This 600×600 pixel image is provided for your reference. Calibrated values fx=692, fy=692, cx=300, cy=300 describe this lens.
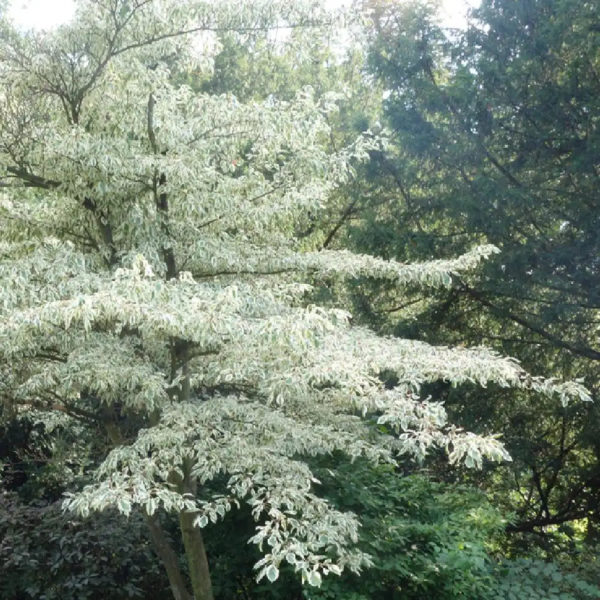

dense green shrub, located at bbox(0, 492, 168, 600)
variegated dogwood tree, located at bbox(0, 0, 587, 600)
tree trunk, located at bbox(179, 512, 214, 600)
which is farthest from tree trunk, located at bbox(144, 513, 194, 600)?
dense green shrub, located at bbox(0, 492, 168, 600)

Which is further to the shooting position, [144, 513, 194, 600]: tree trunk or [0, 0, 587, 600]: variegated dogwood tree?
[144, 513, 194, 600]: tree trunk

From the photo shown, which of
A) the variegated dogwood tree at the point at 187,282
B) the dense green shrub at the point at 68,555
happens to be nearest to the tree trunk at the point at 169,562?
the variegated dogwood tree at the point at 187,282

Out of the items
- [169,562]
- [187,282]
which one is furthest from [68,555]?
[187,282]

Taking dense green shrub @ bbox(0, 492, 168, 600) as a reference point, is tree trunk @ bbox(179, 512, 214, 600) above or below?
below

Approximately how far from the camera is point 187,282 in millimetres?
3859

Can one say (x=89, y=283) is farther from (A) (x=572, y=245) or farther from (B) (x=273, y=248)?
(A) (x=572, y=245)

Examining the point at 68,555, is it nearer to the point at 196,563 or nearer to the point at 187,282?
the point at 196,563

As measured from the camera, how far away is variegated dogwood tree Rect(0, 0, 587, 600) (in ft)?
12.0

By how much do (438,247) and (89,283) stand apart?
190 inches

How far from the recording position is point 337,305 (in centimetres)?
816

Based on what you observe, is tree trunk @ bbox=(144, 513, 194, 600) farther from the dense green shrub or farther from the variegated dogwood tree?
the dense green shrub

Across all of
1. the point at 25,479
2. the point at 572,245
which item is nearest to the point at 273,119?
the point at 572,245

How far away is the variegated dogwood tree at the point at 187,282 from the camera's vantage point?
144 inches

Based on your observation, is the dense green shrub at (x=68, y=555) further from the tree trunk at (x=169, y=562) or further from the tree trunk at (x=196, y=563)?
the tree trunk at (x=196, y=563)
